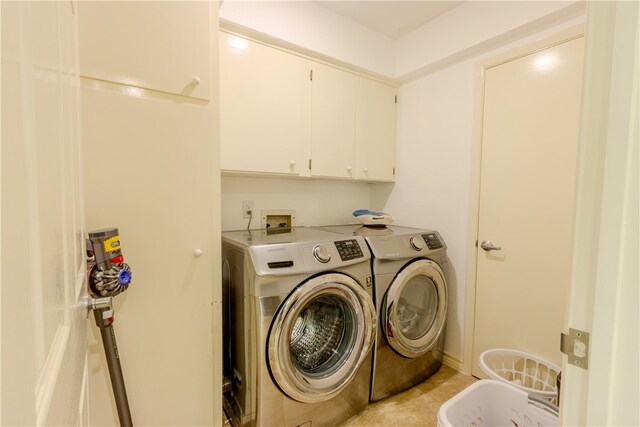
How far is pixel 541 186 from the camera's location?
1757mm

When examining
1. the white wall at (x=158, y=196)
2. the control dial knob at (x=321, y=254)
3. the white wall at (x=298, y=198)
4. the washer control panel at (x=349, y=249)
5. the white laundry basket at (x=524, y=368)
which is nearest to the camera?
the white wall at (x=158, y=196)

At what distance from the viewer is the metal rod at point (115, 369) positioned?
107 centimetres

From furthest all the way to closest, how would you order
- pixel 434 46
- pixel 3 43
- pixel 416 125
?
pixel 416 125 → pixel 434 46 → pixel 3 43

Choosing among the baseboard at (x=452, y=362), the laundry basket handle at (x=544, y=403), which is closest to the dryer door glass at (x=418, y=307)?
the baseboard at (x=452, y=362)

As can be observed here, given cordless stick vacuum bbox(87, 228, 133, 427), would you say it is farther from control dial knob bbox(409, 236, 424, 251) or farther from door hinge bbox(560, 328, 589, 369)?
control dial knob bbox(409, 236, 424, 251)

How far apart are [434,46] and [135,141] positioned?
7.11 ft

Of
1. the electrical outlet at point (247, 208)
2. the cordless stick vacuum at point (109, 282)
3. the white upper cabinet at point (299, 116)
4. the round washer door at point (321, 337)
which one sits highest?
the white upper cabinet at point (299, 116)

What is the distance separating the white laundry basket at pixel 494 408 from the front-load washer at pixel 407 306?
19.8 inches

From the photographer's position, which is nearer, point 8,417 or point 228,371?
point 8,417

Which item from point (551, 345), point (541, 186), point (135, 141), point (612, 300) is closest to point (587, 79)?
point (612, 300)

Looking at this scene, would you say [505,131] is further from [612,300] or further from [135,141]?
[135,141]

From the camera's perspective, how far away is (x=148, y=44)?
117 centimetres

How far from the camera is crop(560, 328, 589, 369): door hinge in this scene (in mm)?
501

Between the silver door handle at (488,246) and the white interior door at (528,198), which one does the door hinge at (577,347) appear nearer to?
the white interior door at (528,198)
